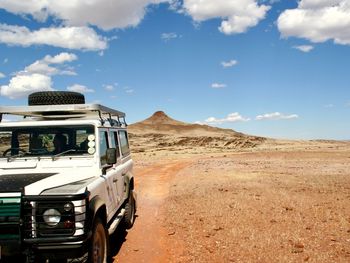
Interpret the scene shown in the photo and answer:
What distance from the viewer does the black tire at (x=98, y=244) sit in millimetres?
5699

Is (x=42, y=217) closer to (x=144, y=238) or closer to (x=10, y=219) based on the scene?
(x=10, y=219)

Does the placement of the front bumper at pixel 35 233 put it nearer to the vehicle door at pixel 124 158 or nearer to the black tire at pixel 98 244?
the black tire at pixel 98 244

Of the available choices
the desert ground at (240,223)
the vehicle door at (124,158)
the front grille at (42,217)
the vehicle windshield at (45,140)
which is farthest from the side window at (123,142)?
the front grille at (42,217)

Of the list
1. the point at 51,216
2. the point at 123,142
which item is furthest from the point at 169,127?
the point at 51,216

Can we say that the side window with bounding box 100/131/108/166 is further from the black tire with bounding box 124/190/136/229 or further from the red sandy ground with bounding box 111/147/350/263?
the black tire with bounding box 124/190/136/229

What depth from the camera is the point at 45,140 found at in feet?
25.4

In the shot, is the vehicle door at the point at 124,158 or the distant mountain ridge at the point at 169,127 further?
the distant mountain ridge at the point at 169,127

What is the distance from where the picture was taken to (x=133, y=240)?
30.7 ft

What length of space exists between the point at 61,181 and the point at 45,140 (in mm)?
1920

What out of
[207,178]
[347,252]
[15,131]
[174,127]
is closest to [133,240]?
[15,131]

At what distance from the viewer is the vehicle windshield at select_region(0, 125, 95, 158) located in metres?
7.56

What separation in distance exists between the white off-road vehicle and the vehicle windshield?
17 millimetres

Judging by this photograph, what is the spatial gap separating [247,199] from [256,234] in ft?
14.9

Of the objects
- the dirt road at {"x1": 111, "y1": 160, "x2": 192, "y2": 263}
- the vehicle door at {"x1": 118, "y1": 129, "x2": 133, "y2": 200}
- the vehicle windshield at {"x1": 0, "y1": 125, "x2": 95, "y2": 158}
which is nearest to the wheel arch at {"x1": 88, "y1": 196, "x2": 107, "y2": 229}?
the vehicle windshield at {"x1": 0, "y1": 125, "x2": 95, "y2": 158}
